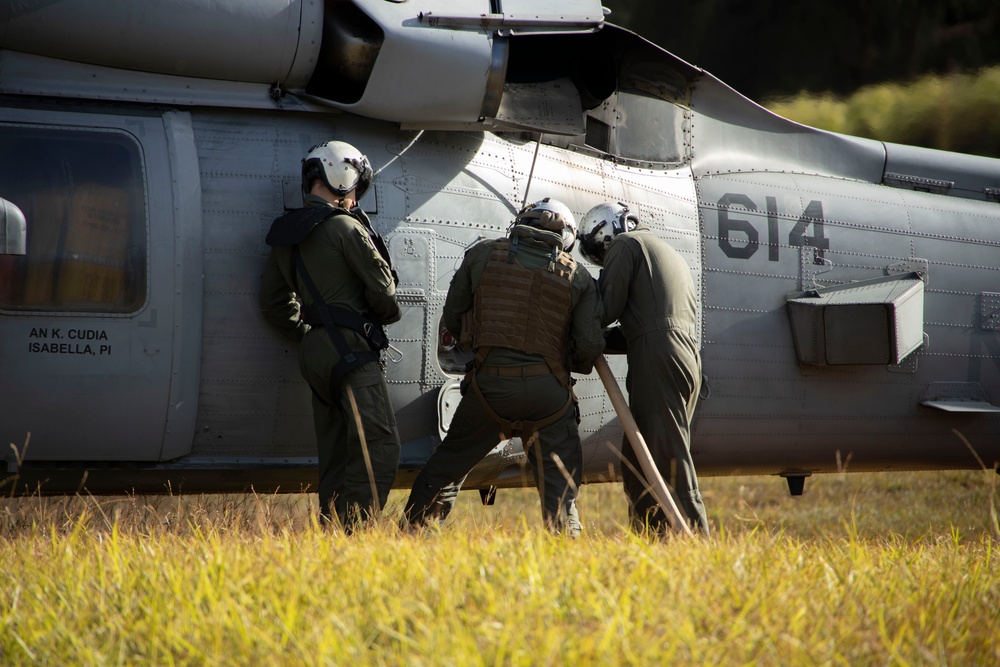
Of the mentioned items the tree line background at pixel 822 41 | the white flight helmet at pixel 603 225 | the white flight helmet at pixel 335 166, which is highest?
the tree line background at pixel 822 41

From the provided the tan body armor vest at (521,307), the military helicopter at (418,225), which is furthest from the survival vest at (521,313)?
the military helicopter at (418,225)

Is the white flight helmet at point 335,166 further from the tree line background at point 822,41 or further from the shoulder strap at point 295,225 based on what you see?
Result: the tree line background at point 822,41

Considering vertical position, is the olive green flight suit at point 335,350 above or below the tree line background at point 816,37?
below

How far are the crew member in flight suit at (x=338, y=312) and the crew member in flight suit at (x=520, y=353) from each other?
33 centimetres

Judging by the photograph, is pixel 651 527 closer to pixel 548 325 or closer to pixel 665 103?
pixel 548 325

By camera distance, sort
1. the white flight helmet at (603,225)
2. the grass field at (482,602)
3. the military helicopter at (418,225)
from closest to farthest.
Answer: the grass field at (482,602), the military helicopter at (418,225), the white flight helmet at (603,225)

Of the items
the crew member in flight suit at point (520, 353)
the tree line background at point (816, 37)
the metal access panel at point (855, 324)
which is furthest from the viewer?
the tree line background at point (816, 37)

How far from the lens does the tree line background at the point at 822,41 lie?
14250 millimetres

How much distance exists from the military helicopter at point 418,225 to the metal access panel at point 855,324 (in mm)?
16

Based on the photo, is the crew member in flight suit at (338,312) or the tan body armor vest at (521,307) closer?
the crew member in flight suit at (338,312)

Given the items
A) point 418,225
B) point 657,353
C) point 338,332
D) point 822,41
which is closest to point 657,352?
point 657,353

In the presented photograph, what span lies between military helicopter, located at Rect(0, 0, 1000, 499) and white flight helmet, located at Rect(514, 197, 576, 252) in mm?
271

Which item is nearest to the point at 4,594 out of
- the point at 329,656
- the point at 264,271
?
the point at 329,656

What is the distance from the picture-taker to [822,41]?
15242mm
